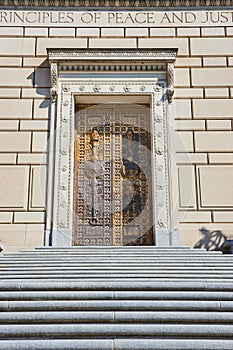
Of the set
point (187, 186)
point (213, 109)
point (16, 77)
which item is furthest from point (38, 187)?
point (213, 109)

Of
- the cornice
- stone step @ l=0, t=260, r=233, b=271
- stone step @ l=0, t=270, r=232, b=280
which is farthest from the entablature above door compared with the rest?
stone step @ l=0, t=270, r=232, b=280

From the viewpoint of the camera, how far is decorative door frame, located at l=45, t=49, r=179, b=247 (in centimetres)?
1111

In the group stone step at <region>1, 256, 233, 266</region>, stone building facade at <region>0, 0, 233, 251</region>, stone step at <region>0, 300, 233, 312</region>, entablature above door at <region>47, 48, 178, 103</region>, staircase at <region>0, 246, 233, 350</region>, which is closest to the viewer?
staircase at <region>0, 246, 233, 350</region>

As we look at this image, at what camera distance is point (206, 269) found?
24.0ft

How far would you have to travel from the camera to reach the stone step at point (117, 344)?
4.89 meters

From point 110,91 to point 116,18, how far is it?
2.07m

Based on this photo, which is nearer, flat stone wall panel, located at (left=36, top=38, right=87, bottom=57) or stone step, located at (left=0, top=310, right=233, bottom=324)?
stone step, located at (left=0, top=310, right=233, bottom=324)

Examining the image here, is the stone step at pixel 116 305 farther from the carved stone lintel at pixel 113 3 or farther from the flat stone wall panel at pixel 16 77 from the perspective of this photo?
the carved stone lintel at pixel 113 3

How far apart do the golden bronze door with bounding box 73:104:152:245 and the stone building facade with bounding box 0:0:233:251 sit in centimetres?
24

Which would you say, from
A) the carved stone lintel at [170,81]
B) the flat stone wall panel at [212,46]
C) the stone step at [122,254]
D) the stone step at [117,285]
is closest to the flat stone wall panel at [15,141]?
the stone step at [122,254]

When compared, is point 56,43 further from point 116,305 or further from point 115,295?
point 116,305

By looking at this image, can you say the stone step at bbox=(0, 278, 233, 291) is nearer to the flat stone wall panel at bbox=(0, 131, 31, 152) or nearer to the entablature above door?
the flat stone wall panel at bbox=(0, 131, 31, 152)

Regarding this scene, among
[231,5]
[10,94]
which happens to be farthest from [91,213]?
[231,5]

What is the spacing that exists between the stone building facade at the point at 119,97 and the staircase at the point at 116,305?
315 cm
